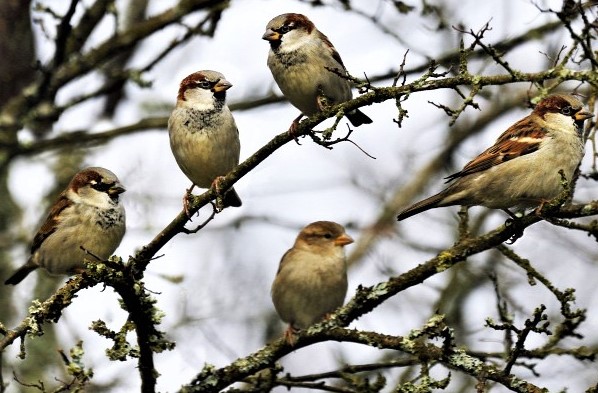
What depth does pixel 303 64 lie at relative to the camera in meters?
5.59

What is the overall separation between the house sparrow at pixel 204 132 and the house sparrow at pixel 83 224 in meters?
0.47

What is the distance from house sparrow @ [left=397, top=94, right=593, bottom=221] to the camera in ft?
16.9

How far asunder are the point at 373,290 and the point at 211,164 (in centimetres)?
169

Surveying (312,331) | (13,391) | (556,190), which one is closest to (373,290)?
(312,331)

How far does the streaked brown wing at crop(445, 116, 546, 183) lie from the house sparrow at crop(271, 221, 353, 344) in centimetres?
170

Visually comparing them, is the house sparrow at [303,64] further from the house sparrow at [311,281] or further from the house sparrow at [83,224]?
the house sparrow at [311,281]

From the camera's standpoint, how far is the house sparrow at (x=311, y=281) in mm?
6789

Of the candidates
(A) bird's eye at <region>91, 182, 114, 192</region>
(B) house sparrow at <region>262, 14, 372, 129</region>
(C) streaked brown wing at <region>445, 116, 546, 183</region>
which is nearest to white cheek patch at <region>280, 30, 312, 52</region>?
(B) house sparrow at <region>262, 14, 372, 129</region>

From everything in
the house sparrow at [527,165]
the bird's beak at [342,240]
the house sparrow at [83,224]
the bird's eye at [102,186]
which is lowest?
the house sparrow at [527,165]

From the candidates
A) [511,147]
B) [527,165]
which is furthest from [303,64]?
[527,165]

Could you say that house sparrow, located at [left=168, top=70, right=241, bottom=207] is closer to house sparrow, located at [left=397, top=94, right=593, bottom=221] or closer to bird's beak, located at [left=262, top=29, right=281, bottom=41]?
bird's beak, located at [left=262, top=29, right=281, bottom=41]

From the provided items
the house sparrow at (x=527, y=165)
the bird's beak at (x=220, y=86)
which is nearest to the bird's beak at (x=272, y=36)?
the bird's beak at (x=220, y=86)

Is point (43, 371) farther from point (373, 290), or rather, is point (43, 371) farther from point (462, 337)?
point (373, 290)

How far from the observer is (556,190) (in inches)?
201
